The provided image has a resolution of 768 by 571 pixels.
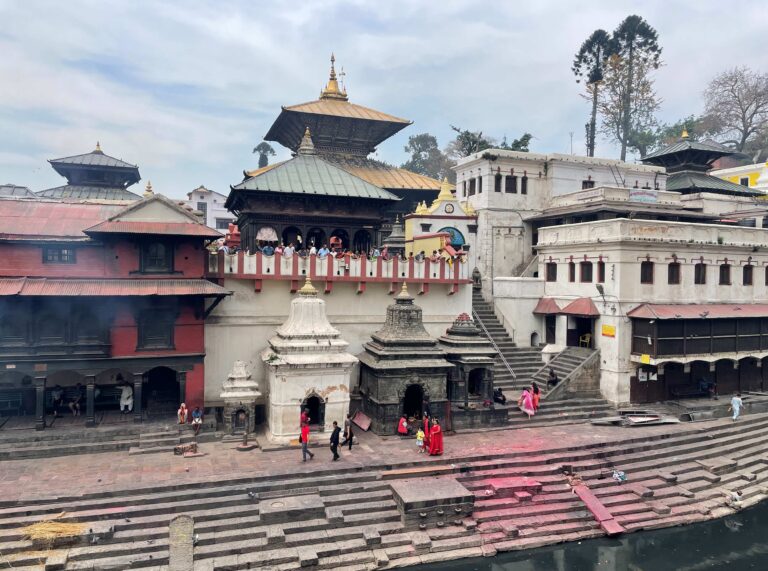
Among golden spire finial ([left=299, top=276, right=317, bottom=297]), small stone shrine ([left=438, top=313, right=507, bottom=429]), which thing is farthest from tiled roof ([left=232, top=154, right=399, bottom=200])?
small stone shrine ([left=438, top=313, right=507, bottom=429])

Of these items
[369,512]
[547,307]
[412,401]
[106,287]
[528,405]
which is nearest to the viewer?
[369,512]

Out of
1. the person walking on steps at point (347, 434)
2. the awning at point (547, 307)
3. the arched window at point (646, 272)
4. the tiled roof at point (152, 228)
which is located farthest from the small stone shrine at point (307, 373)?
the arched window at point (646, 272)

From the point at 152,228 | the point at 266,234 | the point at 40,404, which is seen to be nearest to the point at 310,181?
the point at 266,234

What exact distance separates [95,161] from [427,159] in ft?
159

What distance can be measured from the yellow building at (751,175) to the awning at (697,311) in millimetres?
19955

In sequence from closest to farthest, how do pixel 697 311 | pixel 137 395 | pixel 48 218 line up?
pixel 137 395
pixel 48 218
pixel 697 311

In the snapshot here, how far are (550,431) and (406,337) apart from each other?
6022 mm

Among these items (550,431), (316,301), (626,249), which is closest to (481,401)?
(550,431)

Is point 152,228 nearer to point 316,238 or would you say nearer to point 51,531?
point 316,238

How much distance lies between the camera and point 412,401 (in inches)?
795

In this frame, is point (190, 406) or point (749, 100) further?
point (749, 100)

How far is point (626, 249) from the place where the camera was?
22.4 meters

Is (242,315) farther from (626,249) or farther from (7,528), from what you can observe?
(626,249)

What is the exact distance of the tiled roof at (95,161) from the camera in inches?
1188
